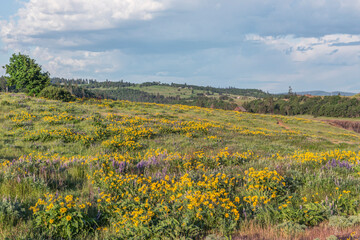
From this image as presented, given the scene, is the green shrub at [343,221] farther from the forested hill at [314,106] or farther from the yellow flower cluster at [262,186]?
the forested hill at [314,106]

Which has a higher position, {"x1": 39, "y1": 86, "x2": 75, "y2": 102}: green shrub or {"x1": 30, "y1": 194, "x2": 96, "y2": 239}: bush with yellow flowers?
{"x1": 39, "y1": 86, "x2": 75, "y2": 102}: green shrub

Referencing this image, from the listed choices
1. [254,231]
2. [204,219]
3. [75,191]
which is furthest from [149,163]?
[254,231]

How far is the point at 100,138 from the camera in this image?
1472 cm

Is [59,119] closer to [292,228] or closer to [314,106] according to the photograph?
[292,228]

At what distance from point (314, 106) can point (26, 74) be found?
122 m

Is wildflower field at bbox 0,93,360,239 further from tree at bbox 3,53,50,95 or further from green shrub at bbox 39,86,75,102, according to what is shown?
tree at bbox 3,53,50,95

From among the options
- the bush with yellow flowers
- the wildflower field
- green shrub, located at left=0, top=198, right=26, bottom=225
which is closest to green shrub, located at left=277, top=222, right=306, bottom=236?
the wildflower field

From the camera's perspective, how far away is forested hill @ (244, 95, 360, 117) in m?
107

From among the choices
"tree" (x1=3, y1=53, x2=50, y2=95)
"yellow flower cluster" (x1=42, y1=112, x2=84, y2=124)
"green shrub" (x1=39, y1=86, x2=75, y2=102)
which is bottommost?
"yellow flower cluster" (x1=42, y1=112, x2=84, y2=124)

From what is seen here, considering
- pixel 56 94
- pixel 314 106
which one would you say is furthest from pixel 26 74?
pixel 314 106

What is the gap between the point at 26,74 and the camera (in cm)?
5084

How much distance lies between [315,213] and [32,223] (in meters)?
5.27

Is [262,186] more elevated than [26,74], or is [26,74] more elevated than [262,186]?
[26,74]

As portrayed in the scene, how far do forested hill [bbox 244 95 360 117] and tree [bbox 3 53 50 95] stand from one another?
111 m
